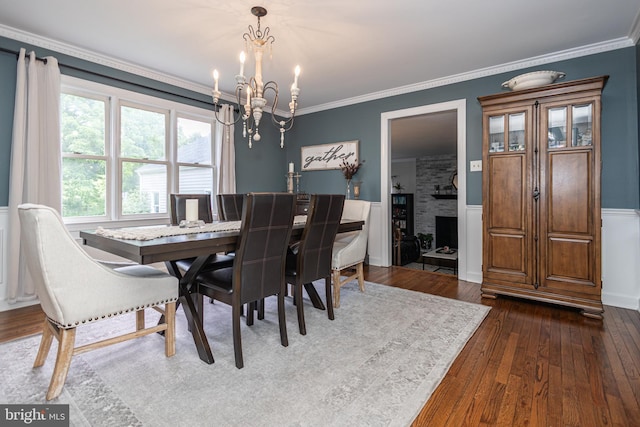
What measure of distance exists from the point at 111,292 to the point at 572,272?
11.4 ft

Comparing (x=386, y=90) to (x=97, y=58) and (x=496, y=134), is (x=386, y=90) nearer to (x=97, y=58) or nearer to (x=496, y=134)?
(x=496, y=134)

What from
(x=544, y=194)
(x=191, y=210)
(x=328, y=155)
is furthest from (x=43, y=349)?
(x=328, y=155)

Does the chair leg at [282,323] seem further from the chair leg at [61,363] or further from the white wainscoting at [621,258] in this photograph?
the white wainscoting at [621,258]

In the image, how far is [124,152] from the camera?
348cm

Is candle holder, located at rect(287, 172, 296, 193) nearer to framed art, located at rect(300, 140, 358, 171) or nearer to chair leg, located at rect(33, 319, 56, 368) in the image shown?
framed art, located at rect(300, 140, 358, 171)

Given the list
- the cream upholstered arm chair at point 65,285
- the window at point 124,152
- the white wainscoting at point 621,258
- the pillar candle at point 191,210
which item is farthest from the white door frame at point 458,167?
the cream upholstered arm chair at point 65,285

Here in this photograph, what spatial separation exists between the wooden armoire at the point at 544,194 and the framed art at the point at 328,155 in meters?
1.98

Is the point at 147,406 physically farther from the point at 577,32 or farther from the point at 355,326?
the point at 577,32

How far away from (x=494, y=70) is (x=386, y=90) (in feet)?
4.25

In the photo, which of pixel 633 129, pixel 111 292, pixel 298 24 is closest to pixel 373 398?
pixel 111 292

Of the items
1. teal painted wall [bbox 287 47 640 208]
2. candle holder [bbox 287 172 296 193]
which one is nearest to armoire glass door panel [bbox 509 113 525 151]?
teal painted wall [bbox 287 47 640 208]

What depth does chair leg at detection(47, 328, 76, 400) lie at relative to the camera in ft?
5.06

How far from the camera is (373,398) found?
1567mm

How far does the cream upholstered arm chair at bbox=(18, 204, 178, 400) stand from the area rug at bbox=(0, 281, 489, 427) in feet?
0.72
